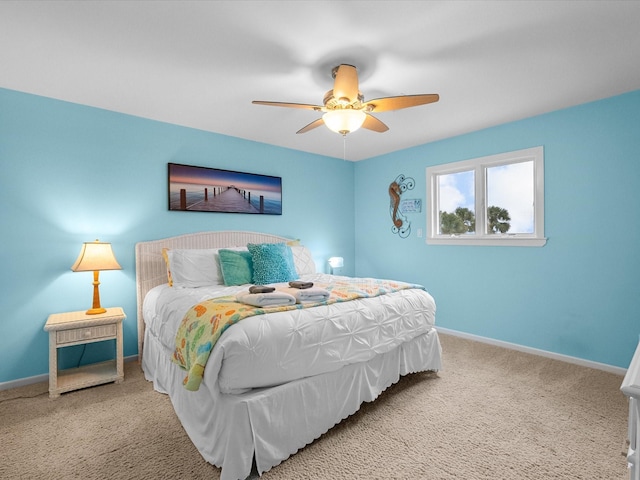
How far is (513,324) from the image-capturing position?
11.6 feet

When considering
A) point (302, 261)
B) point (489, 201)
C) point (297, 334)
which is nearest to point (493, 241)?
point (489, 201)

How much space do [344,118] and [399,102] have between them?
1.26 feet

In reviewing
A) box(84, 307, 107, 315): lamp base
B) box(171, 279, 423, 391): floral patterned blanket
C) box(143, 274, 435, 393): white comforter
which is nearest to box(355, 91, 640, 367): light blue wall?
box(143, 274, 435, 393): white comforter

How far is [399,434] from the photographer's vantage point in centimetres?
203

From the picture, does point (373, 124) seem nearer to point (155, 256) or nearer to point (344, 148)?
point (344, 148)

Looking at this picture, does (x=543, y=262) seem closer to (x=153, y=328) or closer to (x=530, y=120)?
(x=530, y=120)

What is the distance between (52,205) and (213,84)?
1.76m

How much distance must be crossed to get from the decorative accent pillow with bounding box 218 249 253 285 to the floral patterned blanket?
803 millimetres

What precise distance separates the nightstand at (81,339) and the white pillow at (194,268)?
0.56 m

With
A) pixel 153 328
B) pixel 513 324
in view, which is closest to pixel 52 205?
pixel 153 328

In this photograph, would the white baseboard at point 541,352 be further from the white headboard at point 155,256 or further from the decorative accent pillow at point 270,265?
the white headboard at point 155,256

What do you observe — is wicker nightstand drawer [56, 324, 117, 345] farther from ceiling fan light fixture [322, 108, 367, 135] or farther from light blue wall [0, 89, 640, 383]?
ceiling fan light fixture [322, 108, 367, 135]

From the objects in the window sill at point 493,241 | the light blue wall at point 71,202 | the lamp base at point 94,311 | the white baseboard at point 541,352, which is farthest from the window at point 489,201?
the lamp base at point 94,311

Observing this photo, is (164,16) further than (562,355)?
No
